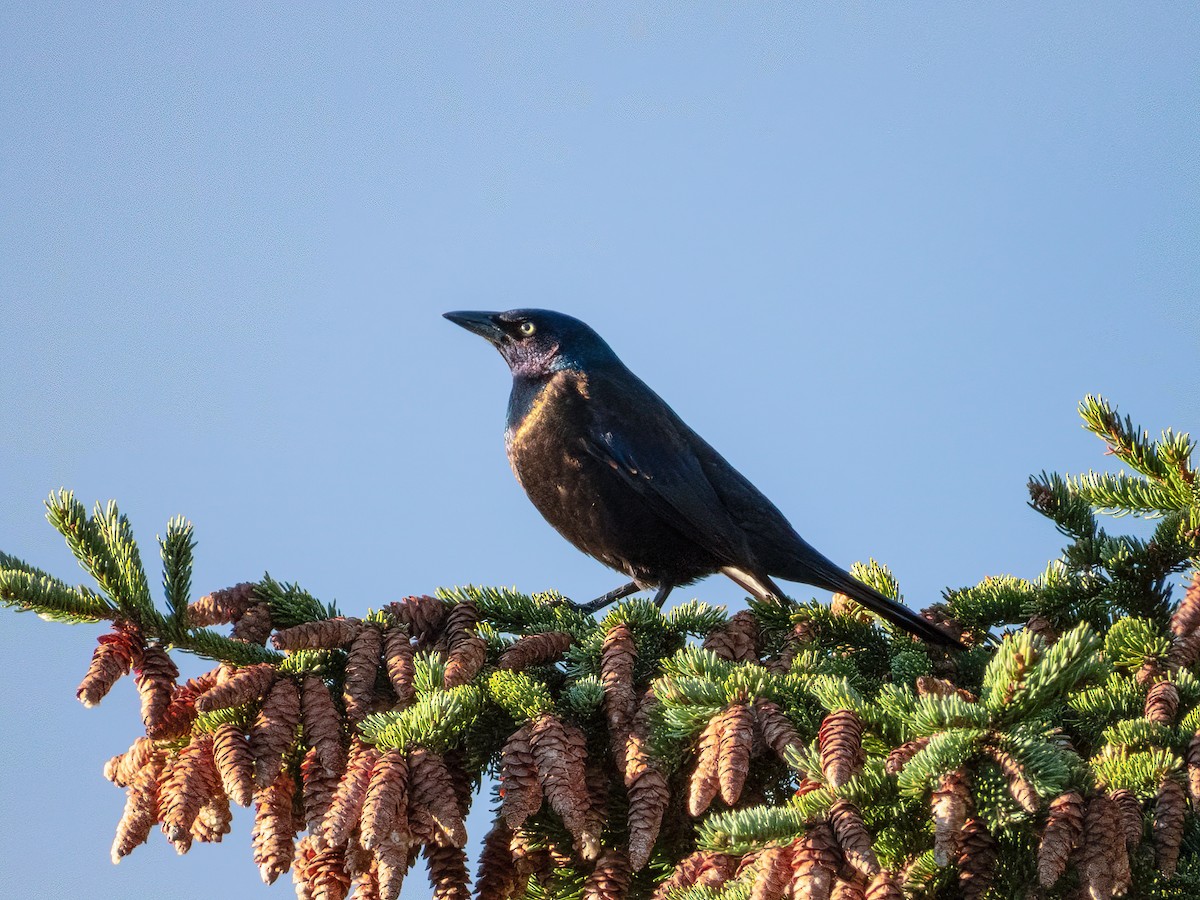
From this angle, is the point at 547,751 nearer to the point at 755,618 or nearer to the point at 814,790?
the point at 814,790

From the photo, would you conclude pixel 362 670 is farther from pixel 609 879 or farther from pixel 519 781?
pixel 609 879

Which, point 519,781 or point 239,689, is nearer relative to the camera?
point 519,781

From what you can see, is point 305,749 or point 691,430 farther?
point 691,430

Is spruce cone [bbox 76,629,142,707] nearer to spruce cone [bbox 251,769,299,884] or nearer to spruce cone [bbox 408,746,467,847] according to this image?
spruce cone [bbox 251,769,299,884]

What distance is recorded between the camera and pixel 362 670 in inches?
99.4

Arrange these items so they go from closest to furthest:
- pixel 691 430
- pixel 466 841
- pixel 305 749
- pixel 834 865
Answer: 1. pixel 834 865
2. pixel 466 841
3. pixel 305 749
4. pixel 691 430

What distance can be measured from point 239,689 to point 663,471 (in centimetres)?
265

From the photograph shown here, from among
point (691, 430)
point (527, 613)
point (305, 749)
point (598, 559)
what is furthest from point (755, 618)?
point (691, 430)

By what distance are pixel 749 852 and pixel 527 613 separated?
1.40 metres

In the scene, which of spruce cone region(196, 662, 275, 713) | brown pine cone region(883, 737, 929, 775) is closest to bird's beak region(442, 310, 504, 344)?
spruce cone region(196, 662, 275, 713)

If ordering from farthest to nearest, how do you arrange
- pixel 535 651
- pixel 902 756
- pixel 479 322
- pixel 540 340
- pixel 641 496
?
pixel 479 322
pixel 540 340
pixel 641 496
pixel 535 651
pixel 902 756

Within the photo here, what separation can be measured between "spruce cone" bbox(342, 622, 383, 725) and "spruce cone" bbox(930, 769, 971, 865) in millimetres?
1212

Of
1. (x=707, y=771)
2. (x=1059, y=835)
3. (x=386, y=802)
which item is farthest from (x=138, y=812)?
(x=1059, y=835)

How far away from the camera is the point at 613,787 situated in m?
2.42
